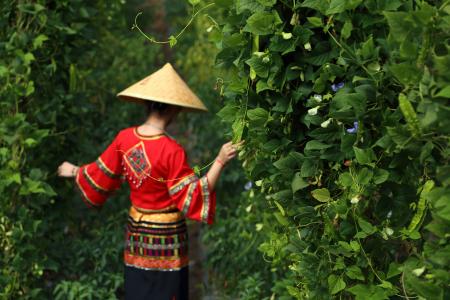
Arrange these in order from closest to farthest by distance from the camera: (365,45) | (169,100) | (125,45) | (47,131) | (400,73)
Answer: (400,73) → (365,45) → (169,100) → (47,131) → (125,45)

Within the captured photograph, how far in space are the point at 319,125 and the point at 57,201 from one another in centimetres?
260

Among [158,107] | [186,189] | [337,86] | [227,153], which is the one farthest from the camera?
[158,107]

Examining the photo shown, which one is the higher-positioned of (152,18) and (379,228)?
(379,228)

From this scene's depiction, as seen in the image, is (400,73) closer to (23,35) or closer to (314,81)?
(314,81)

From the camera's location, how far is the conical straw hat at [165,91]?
423cm

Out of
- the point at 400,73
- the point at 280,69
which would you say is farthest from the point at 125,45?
the point at 400,73

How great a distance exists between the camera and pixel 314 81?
2.72 metres

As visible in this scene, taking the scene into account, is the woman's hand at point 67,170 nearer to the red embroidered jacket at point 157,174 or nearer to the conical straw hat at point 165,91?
the red embroidered jacket at point 157,174

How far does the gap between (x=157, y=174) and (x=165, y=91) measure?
473 mm

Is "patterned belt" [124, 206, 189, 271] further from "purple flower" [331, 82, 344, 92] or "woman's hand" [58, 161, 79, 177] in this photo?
"purple flower" [331, 82, 344, 92]

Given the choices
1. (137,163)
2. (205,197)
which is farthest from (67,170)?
(205,197)

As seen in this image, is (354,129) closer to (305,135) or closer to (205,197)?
(305,135)

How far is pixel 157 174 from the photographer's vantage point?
4.21m

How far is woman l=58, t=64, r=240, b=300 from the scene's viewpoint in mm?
4207
